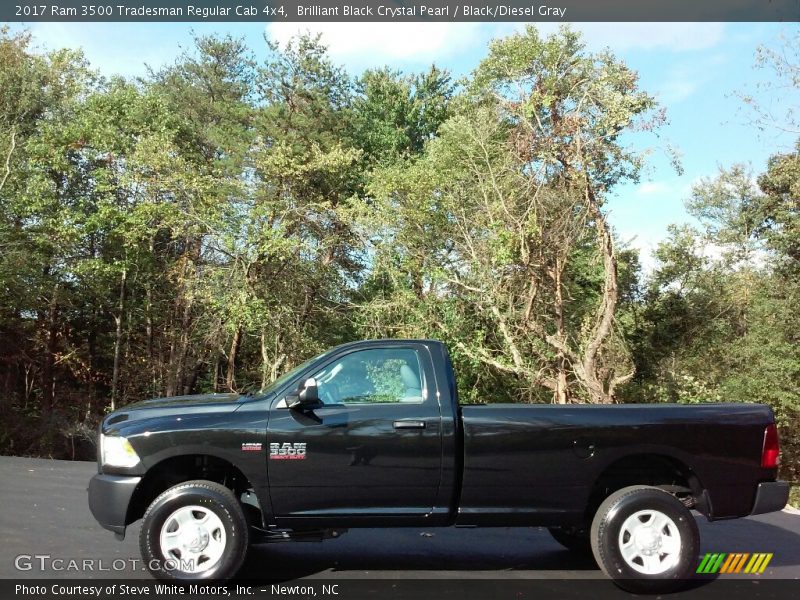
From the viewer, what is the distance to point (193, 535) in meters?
5.68

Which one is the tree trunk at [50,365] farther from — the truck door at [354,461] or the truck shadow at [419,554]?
the truck door at [354,461]

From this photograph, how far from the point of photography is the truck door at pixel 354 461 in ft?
19.0

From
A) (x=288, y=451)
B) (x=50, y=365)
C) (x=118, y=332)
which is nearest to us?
(x=288, y=451)

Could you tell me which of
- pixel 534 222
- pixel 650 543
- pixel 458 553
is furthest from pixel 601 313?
pixel 650 543

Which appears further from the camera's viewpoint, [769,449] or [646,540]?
[769,449]

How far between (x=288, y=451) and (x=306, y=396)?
0.46 meters

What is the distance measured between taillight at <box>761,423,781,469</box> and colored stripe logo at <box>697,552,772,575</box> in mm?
1074

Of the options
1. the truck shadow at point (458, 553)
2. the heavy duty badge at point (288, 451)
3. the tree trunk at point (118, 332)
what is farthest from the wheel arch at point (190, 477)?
the tree trunk at point (118, 332)

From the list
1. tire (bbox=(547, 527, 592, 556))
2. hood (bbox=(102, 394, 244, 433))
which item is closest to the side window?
hood (bbox=(102, 394, 244, 433))

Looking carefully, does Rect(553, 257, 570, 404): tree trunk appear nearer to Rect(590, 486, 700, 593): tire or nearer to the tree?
the tree

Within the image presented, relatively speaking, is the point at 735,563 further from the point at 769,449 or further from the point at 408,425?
the point at 408,425

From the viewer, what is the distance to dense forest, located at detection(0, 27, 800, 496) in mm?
19359

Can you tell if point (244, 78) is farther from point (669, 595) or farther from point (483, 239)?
point (669, 595)

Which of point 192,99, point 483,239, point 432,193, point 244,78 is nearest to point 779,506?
point 483,239
